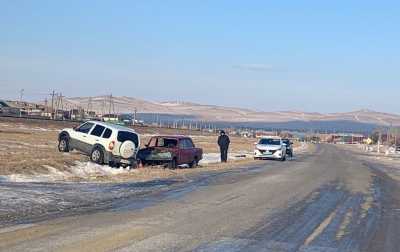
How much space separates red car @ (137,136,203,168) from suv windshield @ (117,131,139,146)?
27.2 inches

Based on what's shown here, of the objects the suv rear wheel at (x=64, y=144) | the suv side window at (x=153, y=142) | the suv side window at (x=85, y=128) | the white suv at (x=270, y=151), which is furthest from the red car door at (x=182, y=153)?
the white suv at (x=270, y=151)

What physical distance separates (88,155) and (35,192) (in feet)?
41.8

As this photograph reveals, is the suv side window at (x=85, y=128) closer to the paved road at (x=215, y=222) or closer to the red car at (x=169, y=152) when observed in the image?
the red car at (x=169, y=152)

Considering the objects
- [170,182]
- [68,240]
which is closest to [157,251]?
[68,240]

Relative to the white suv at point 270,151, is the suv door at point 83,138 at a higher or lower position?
higher

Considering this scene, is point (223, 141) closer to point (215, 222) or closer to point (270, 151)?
point (270, 151)

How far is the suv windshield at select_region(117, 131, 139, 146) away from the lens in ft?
92.7

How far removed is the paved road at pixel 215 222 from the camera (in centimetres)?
1018

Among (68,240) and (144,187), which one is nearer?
(68,240)

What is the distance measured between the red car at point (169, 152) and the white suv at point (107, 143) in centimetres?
81

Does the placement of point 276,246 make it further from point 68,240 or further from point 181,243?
point 68,240

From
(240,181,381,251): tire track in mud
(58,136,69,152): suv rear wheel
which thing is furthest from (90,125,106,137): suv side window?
(240,181,381,251): tire track in mud

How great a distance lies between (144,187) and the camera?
1962 centimetres

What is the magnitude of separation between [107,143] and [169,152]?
3.01 metres
